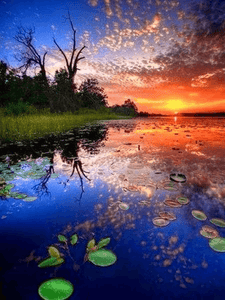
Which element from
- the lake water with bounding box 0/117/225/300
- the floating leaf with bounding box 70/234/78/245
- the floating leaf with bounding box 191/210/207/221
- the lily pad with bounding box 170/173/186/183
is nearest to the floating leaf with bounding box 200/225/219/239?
the lake water with bounding box 0/117/225/300

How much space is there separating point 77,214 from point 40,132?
7.20 meters

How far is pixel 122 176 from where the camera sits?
2713 millimetres

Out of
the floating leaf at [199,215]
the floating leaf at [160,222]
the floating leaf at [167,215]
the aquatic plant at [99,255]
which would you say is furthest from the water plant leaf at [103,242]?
the floating leaf at [199,215]

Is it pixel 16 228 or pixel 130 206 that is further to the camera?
pixel 130 206

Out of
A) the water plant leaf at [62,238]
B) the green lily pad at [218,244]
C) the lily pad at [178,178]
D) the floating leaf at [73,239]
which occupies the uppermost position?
the lily pad at [178,178]

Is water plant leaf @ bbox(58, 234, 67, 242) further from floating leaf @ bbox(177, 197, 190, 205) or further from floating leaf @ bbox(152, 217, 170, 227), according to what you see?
floating leaf @ bbox(177, 197, 190, 205)

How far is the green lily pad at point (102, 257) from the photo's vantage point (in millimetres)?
1067

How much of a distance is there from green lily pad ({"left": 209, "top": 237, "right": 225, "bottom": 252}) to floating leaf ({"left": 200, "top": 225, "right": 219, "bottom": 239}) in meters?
0.04

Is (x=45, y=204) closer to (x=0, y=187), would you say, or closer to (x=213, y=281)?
(x=0, y=187)

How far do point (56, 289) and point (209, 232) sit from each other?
1.18 meters

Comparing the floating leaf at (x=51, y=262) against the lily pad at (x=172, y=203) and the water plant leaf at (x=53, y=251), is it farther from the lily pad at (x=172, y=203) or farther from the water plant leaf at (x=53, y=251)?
the lily pad at (x=172, y=203)

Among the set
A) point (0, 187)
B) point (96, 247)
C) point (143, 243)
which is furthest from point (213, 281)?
point (0, 187)

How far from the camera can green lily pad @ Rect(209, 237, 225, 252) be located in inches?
46.0

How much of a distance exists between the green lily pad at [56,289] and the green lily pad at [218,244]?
99 centimetres
